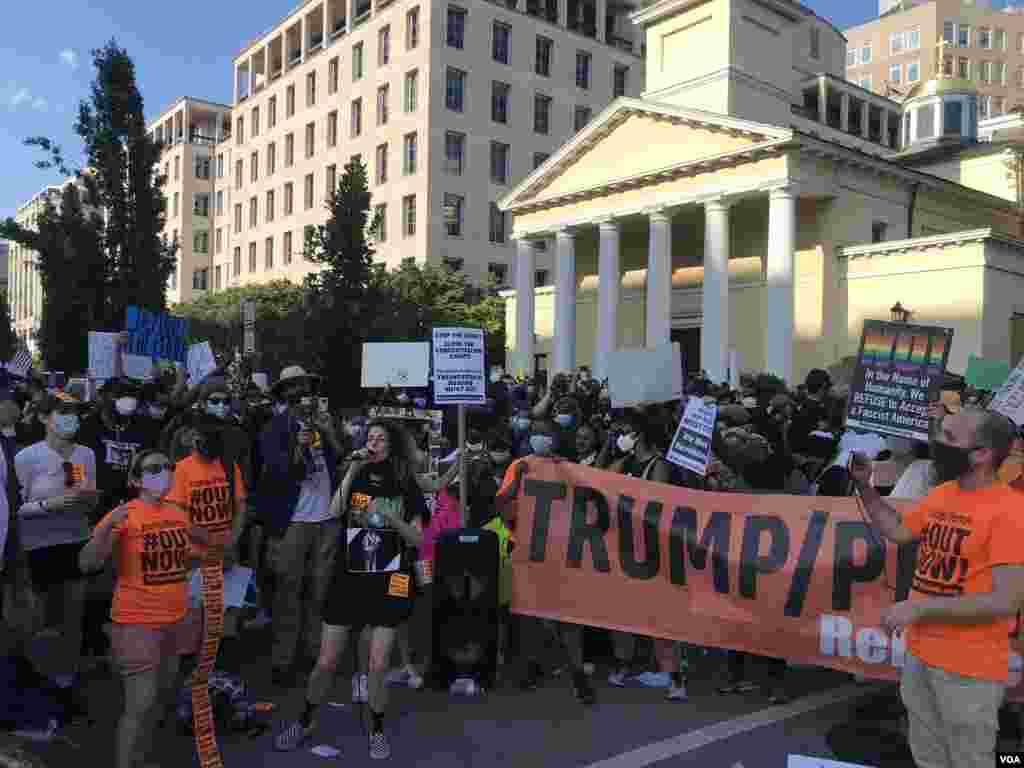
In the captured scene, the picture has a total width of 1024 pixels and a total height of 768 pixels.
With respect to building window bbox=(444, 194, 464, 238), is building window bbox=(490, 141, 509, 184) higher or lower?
higher

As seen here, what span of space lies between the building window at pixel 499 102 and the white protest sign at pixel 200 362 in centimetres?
4569

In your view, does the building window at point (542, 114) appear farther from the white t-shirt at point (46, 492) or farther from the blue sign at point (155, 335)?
the white t-shirt at point (46, 492)

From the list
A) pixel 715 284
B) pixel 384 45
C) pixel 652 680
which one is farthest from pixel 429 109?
pixel 652 680

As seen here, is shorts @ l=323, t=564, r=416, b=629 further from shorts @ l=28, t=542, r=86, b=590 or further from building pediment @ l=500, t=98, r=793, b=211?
building pediment @ l=500, t=98, r=793, b=211

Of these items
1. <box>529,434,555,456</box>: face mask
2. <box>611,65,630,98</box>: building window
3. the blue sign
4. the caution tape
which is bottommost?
the caution tape

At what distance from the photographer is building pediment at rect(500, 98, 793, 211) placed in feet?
99.7

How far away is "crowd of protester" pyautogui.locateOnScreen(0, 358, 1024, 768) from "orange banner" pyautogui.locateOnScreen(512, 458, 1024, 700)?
0.26 m

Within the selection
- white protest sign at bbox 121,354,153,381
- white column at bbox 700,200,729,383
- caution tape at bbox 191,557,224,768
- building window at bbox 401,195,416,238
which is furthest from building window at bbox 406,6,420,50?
caution tape at bbox 191,557,224,768

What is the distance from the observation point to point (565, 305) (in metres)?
36.3

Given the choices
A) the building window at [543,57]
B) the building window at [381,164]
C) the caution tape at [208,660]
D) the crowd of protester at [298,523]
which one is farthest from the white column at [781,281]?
the building window at [543,57]

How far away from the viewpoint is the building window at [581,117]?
2272 inches

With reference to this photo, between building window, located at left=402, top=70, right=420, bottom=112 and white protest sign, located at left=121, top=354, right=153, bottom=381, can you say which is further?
building window, located at left=402, top=70, right=420, bottom=112

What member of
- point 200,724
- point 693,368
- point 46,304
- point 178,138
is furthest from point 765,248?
point 178,138

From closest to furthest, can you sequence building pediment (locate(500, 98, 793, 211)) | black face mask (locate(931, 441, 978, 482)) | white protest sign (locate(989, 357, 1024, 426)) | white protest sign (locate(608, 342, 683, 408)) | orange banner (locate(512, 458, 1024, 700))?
black face mask (locate(931, 441, 978, 482)), white protest sign (locate(989, 357, 1024, 426)), orange banner (locate(512, 458, 1024, 700)), white protest sign (locate(608, 342, 683, 408)), building pediment (locate(500, 98, 793, 211))
